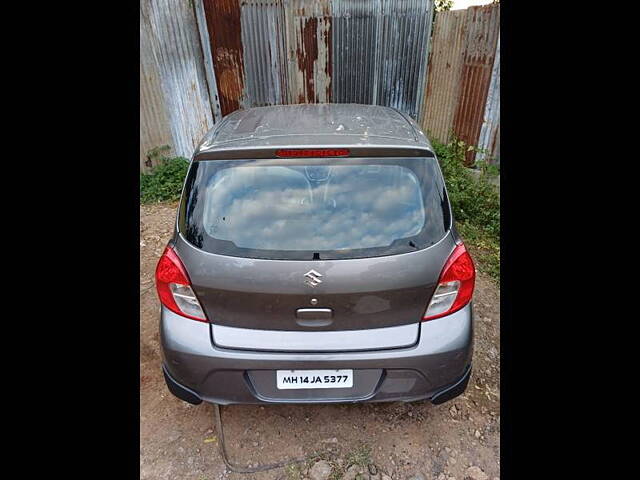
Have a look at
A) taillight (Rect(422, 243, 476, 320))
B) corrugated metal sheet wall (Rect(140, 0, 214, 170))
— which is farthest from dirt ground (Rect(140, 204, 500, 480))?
corrugated metal sheet wall (Rect(140, 0, 214, 170))

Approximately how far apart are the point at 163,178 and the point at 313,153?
191 inches

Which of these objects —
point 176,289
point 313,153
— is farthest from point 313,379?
point 313,153

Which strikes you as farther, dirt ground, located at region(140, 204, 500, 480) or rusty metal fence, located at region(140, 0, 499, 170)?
rusty metal fence, located at region(140, 0, 499, 170)

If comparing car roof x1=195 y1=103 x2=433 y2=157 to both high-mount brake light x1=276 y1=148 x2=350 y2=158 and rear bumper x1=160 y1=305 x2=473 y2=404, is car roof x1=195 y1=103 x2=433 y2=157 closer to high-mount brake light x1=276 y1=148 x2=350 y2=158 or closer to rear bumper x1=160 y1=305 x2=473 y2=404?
high-mount brake light x1=276 y1=148 x2=350 y2=158

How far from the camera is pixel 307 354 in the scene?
73.8 inches

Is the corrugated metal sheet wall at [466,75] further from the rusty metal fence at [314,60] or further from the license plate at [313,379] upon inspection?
the license plate at [313,379]

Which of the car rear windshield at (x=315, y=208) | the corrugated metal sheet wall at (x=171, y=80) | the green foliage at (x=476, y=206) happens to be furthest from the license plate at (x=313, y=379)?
the corrugated metal sheet wall at (x=171, y=80)

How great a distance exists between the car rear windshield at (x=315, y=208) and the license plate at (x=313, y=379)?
608mm

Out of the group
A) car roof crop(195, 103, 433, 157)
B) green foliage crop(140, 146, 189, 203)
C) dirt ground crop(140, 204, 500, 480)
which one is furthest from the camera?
green foliage crop(140, 146, 189, 203)

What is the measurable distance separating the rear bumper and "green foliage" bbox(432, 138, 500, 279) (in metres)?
2.28

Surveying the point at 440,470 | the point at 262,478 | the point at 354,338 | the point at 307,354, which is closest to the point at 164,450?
the point at 262,478

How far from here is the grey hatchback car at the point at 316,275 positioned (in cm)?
182

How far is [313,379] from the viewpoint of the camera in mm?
1929

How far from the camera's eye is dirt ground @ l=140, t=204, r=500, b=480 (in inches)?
85.0
